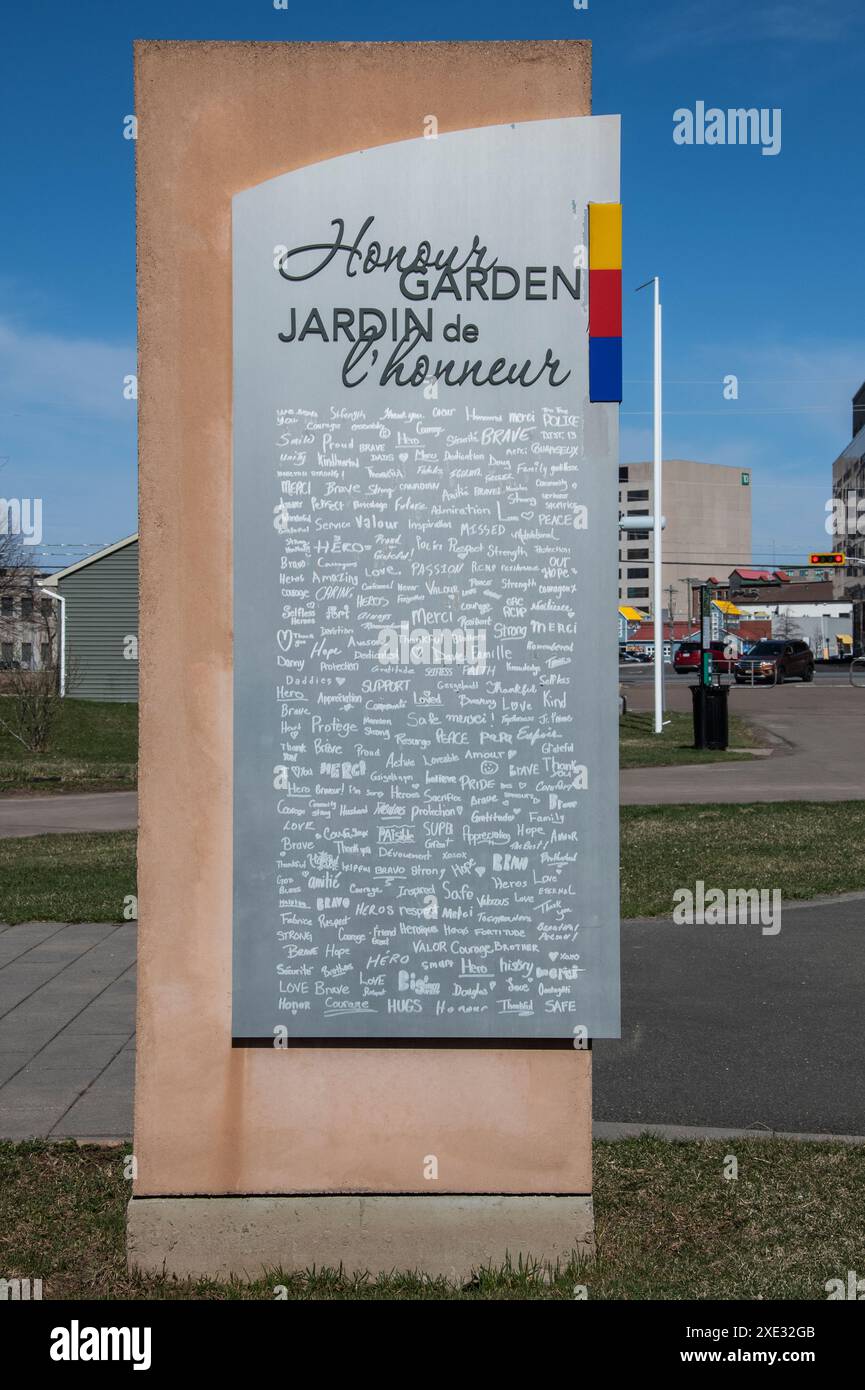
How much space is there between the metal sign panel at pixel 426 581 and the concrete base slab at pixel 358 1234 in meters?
0.49

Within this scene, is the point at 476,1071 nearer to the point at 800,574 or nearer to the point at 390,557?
the point at 390,557

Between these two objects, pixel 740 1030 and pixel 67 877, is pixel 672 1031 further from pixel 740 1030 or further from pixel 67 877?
pixel 67 877

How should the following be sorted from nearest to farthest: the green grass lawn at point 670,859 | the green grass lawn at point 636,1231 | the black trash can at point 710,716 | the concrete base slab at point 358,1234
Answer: the green grass lawn at point 636,1231, the concrete base slab at point 358,1234, the green grass lawn at point 670,859, the black trash can at point 710,716

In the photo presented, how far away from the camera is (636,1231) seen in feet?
14.7

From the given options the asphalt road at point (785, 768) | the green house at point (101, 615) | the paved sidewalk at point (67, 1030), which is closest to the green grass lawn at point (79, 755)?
the green house at point (101, 615)

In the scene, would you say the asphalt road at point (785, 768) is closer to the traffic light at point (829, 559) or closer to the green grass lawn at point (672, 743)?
the green grass lawn at point (672, 743)

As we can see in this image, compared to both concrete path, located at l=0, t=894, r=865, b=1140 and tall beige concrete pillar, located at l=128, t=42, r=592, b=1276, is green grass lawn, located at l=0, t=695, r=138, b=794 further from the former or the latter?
tall beige concrete pillar, located at l=128, t=42, r=592, b=1276

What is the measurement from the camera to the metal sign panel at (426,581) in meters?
4.25

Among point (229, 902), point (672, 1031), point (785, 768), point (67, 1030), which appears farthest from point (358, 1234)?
point (785, 768)

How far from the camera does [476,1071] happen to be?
14.0 ft

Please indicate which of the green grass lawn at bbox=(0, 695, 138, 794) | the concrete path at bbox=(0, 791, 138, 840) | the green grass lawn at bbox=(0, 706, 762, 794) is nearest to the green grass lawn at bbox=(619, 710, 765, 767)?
the green grass lawn at bbox=(0, 706, 762, 794)

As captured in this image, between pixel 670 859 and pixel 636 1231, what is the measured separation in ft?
24.1

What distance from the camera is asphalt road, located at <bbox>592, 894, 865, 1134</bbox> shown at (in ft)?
18.7
